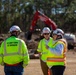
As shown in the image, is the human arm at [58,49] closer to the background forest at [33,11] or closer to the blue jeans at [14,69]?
the blue jeans at [14,69]

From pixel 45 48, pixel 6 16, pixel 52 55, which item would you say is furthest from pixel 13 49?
pixel 6 16

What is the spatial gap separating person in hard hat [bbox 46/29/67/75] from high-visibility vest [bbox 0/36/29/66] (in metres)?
0.61

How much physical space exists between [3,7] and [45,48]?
42135 mm

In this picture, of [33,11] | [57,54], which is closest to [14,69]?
[57,54]

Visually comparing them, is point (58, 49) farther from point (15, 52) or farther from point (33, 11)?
point (33, 11)

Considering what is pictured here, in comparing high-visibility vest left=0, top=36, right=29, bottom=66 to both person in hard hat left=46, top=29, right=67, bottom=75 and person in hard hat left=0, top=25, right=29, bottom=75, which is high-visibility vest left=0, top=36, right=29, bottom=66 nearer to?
person in hard hat left=0, top=25, right=29, bottom=75

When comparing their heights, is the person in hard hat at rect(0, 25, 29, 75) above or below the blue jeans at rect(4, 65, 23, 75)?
above

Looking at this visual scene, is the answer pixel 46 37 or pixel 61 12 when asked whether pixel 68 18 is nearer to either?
pixel 61 12

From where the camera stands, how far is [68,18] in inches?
2050

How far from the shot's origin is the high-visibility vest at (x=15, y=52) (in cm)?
765

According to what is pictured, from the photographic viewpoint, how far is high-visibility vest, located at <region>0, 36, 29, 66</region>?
7.65 metres

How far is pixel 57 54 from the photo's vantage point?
779 centimetres

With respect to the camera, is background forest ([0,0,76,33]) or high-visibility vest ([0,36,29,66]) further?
background forest ([0,0,76,33])

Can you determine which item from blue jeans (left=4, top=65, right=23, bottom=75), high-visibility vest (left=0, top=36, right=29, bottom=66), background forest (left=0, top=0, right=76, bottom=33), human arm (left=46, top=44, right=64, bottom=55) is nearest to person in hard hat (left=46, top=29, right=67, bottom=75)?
human arm (left=46, top=44, right=64, bottom=55)
